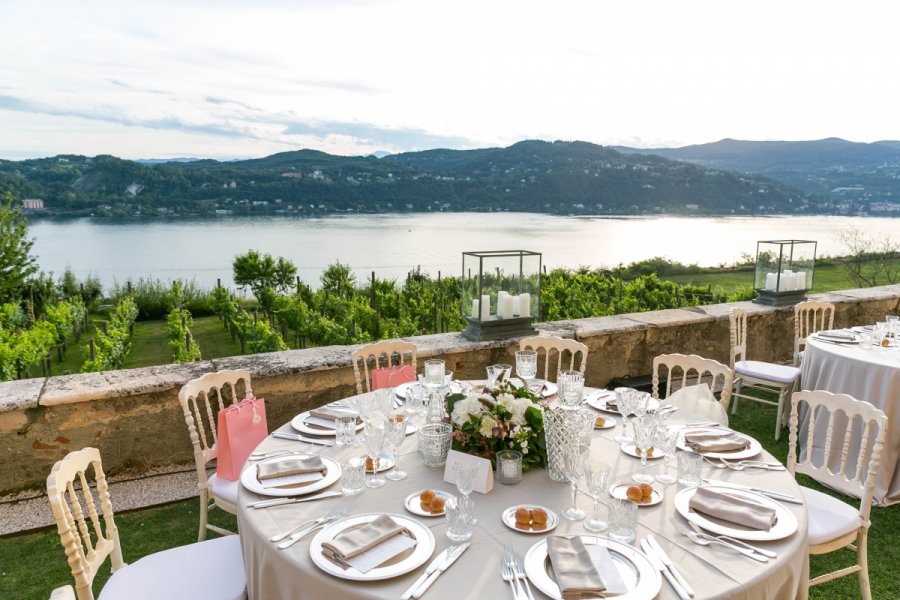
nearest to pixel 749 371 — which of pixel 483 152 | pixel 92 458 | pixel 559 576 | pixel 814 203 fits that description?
pixel 559 576

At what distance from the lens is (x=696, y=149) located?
7131 centimetres

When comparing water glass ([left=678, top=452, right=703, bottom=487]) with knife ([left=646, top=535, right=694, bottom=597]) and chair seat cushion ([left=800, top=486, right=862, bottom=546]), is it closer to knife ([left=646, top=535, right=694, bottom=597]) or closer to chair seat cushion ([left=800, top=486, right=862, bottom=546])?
knife ([left=646, top=535, right=694, bottom=597])

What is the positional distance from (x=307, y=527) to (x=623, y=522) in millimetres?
878

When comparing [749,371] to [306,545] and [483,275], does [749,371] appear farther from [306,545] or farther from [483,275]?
[306,545]

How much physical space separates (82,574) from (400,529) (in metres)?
0.97

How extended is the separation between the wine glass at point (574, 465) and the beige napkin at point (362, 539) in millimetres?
519

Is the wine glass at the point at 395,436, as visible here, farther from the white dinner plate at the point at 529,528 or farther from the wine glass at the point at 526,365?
the wine glass at the point at 526,365

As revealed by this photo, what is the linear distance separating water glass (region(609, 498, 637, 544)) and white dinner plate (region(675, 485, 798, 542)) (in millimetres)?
209

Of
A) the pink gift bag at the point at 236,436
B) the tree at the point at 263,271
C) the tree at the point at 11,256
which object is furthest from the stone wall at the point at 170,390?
the tree at the point at 11,256

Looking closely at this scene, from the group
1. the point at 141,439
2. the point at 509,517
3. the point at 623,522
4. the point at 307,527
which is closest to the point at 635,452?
the point at 623,522

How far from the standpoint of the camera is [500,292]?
4.03 m

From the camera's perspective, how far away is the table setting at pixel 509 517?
1270 mm

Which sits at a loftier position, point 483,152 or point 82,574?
point 483,152

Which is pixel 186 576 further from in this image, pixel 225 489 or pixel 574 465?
pixel 574 465
